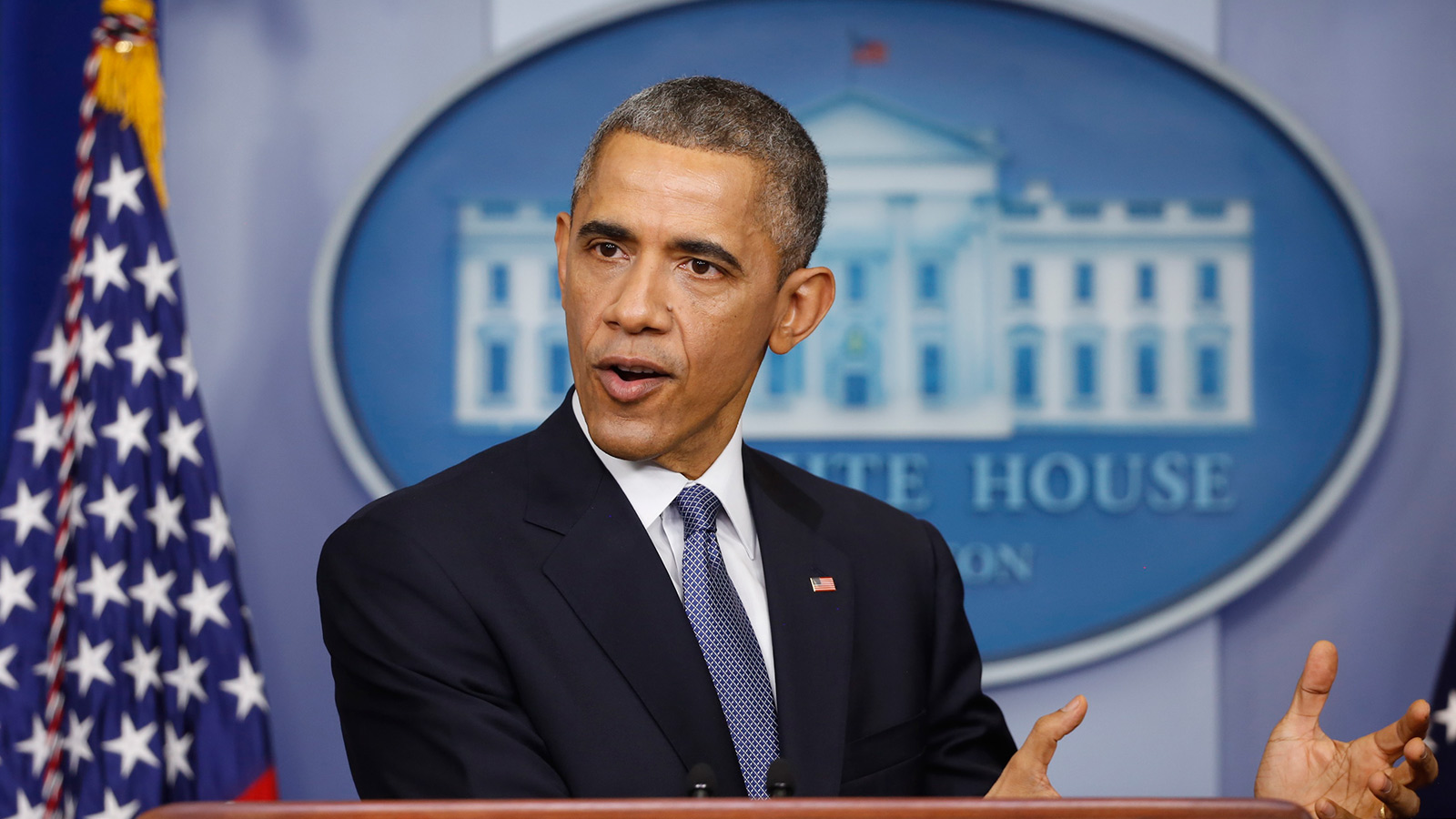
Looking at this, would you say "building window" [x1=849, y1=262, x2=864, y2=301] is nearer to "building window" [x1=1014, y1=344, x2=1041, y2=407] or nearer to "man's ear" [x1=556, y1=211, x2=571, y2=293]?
"building window" [x1=1014, y1=344, x2=1041, y2=407]

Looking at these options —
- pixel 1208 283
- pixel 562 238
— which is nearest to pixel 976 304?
pixel 1208 283

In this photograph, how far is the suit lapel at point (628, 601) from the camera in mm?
1433

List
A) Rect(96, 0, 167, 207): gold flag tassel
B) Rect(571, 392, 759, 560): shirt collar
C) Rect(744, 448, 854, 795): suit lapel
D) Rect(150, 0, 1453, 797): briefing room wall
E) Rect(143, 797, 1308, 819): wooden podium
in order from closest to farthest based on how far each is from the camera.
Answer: Rect(143, 797, 1308, 819): wooden podium < Rect(744, 448, 854, 795): suit lapel < Rect(571, 392, 759, 560): shirt collar < Rect(96, 0, 167, 207): gold flag tassel < Rect(150, 0, 1453, 797): briefing room wall

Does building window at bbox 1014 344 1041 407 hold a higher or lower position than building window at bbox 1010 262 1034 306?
lower

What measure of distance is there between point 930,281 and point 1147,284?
20.8 inches

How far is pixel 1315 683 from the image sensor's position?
58.0 inches

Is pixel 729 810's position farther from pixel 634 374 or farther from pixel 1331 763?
pixel 1331 763

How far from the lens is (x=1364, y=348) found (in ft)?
9.57

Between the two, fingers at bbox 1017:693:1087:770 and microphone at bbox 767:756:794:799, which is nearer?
microphone at bbox 767:756:794:799

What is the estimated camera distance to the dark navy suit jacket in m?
1.39

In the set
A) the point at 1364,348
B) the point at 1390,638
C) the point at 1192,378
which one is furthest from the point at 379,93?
the point at 1390,638

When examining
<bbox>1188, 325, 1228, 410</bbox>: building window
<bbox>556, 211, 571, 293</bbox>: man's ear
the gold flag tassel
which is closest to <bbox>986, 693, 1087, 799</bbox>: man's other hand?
<bbox>556, 211, 571, 293</bbox>: man's ear

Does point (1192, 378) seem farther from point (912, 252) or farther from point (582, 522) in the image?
point (582, 522)

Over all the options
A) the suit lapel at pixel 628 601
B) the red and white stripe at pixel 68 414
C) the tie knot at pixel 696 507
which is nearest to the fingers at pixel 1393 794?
the suit lapel at pixel 628 601
